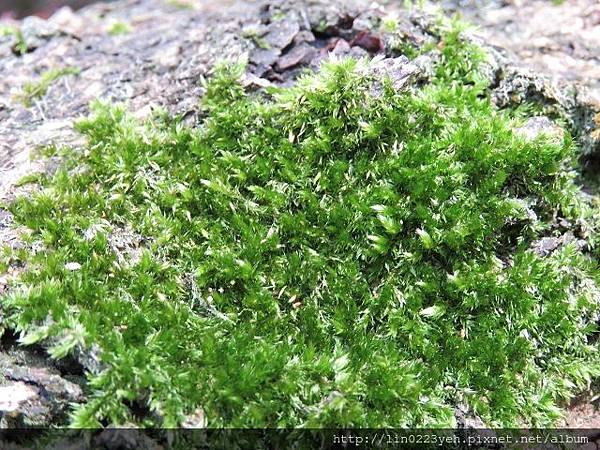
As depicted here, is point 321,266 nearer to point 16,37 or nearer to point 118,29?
point 118,29

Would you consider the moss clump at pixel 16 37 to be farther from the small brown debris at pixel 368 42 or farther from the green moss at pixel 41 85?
the small brown debris at pixel 368 42

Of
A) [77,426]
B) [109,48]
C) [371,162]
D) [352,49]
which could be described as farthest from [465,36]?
[77,426]

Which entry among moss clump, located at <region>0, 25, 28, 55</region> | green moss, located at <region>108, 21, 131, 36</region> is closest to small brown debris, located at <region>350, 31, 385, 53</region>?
green moss, located at <region>108, 21, 131, 36</region>

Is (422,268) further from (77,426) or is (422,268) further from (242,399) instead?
(77,426)

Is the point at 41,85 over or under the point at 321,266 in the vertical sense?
over

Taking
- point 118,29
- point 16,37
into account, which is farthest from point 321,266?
point 16,37

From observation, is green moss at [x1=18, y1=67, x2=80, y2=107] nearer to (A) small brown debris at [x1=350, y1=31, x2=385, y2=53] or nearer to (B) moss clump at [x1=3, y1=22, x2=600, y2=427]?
(B) moss clump at [x1=3, y1=22, x2=600, y2=427]
